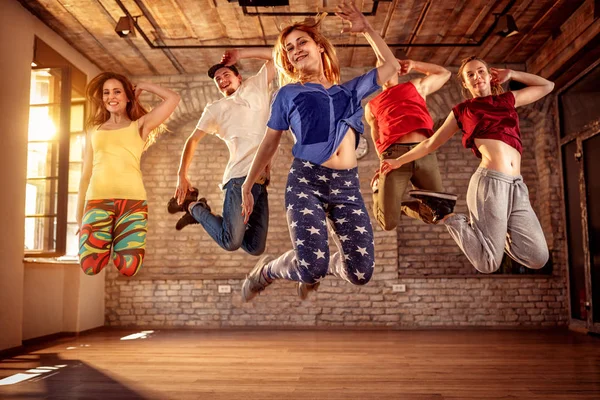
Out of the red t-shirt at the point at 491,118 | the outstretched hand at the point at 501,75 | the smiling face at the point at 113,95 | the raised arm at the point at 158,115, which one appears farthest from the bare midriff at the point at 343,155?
the smiling face at the point at 113,95

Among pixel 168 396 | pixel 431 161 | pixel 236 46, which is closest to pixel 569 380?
pixel 431 161

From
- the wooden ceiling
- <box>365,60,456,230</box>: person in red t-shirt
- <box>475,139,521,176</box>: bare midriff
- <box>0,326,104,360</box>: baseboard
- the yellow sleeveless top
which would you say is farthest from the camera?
the wooden ceiling

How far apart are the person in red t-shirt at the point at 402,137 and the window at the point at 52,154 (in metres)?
3.24

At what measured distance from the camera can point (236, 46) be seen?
262 inches

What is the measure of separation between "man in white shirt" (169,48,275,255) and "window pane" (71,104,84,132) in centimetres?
443

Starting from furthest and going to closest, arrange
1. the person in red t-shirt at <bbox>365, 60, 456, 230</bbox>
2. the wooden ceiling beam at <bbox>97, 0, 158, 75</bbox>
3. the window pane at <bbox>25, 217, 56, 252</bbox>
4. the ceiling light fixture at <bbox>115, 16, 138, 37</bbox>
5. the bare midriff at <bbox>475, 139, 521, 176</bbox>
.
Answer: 1. the window pane at <bbox>25, 217, 56, 252</bbox>
2. the wooden ceiling beam at <bbox>97, 0, 158, 75</bbox>
3. the ceiling light fixture at <bbox>115, 16, 138, 37</bbox>
4. the person in red t-shirt at <bbox>365, 60, 456, 230</bbox>
5. the bare midriff at <bbox>475, 139, 521, 176</bbox>

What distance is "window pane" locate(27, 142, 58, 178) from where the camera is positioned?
6270 millimetres

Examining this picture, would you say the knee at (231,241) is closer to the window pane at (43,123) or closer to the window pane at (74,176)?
the window pane at (43,123)

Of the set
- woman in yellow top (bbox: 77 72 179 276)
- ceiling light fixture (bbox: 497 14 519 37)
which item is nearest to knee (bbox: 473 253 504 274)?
woman in yellow top (bbox: 77 72 179 276)

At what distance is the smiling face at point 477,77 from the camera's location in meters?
2.98

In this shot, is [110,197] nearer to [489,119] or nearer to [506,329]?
[489,119]

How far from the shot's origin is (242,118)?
3326mm

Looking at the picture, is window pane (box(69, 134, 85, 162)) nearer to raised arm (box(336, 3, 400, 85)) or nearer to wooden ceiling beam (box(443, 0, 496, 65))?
wooden ceiling beam (box(443, 0, 496, 65))

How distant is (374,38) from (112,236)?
5.69ft
